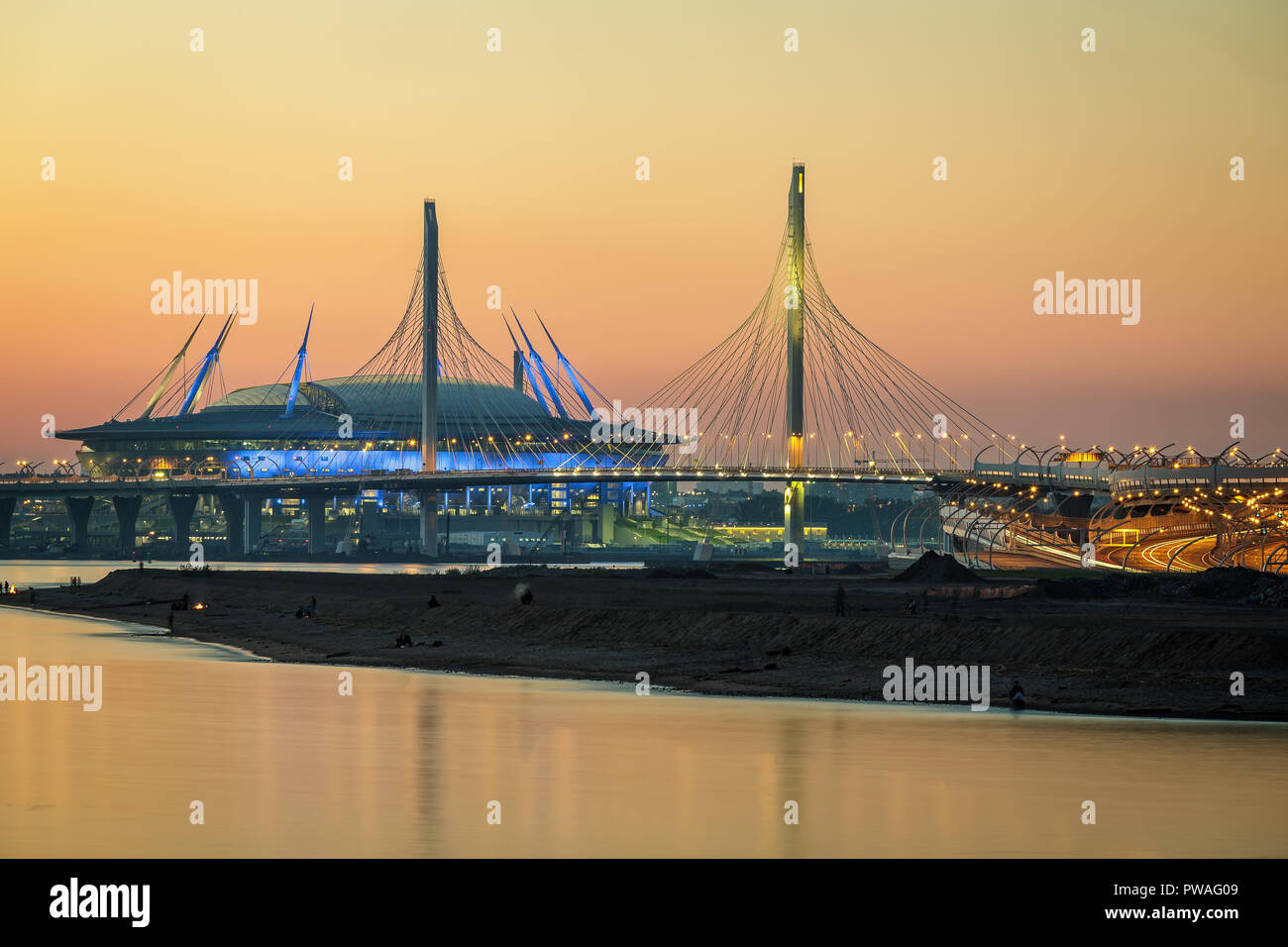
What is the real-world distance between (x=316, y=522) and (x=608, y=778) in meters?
138

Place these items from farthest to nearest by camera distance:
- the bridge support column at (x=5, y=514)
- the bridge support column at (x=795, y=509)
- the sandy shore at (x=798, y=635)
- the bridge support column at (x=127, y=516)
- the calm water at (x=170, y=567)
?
the bridge support column at (x=5, y=514)
the bridge support column at (x=127, y=516)
the bridge support column at (x=795, y=509)
the calm water at (x=170, y=567)
the sandy shore at (x=798, y=635)

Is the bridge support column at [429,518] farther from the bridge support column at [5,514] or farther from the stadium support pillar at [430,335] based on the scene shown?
the bridge support column at [5,514]

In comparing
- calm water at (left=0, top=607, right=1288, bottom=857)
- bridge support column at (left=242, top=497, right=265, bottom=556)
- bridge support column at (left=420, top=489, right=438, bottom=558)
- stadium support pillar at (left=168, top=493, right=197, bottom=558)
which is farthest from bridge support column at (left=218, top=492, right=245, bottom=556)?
calm water at (left=0, top=607, right=1288, bottom=857)

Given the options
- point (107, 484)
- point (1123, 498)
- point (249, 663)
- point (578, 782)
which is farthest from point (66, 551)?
point (578, 782)

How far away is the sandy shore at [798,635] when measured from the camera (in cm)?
3588

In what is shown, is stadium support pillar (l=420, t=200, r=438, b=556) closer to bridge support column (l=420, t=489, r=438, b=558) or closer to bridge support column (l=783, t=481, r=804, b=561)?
bridge support column (l=420, t=489, r=438, b=558)

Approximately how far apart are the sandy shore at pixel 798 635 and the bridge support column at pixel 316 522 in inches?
3454

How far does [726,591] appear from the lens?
60.0 m

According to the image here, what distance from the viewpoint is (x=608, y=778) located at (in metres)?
26.6

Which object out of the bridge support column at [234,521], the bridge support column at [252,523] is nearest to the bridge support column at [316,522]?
the bridge support column at [234,521]

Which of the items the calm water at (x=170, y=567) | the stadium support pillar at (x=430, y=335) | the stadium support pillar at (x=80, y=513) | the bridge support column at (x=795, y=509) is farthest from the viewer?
the stadium support pillar at (x=80, y=513)

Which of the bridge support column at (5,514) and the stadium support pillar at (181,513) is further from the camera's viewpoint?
the bridge support column at (5,514)

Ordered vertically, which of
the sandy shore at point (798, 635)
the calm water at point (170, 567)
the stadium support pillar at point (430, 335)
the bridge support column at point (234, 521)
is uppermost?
the stadium support pillar at point (430, 335)
